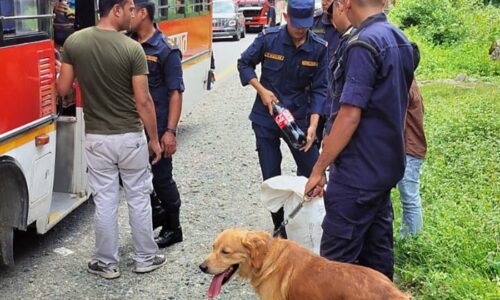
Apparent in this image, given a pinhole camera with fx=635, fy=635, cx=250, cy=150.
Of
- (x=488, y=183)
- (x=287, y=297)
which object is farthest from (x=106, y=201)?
(x=488, y=183)

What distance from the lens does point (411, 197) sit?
4570mm

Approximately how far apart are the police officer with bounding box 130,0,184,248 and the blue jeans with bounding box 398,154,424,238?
1722 mm

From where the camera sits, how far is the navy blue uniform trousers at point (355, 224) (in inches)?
125

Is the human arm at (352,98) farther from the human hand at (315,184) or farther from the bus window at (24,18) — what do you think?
the bus window at (24,18)

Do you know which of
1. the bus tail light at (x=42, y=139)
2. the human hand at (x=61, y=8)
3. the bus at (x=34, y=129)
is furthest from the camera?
the human hand at (x=61, y=8)

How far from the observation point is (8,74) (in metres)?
3.96

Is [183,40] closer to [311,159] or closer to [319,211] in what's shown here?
[311,159]

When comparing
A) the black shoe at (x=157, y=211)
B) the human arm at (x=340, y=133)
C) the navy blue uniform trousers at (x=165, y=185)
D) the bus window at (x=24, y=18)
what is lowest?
the black shoe at (x=157, y=211)

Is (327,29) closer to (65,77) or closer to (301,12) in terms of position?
(301,12)

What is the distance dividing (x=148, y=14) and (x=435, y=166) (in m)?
3.49

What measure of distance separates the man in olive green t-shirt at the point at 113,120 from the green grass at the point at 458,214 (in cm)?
191

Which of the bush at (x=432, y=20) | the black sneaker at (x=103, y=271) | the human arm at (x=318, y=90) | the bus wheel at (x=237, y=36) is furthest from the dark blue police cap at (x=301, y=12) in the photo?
the bus wheel at (x=237, y=36)

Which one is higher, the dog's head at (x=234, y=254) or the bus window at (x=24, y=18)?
the bus window at (x=24, y=18)

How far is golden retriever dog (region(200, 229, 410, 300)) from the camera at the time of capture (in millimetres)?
2932
